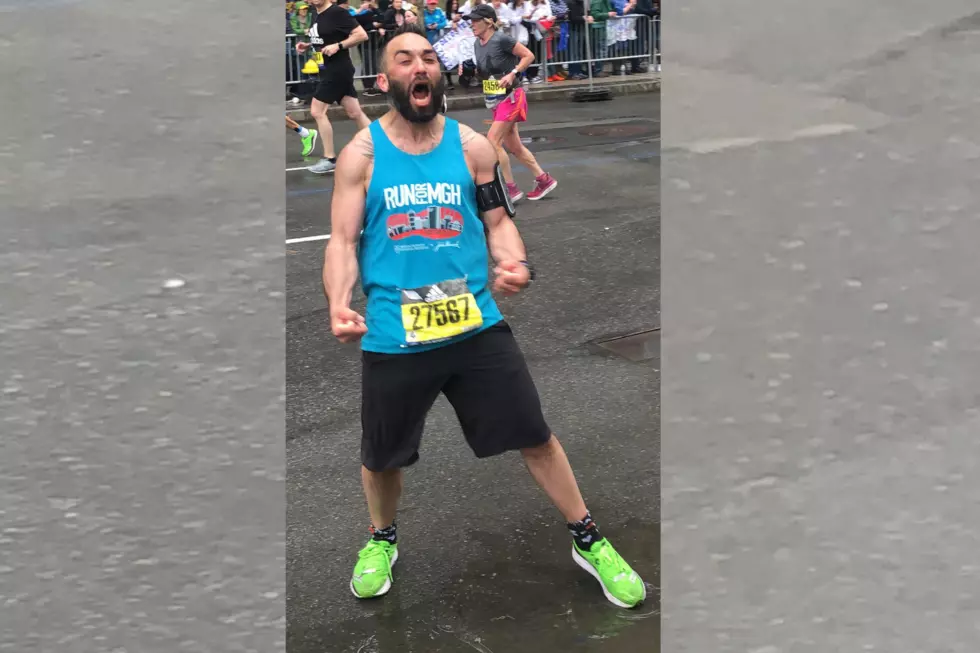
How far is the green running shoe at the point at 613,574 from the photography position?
3.74 metres

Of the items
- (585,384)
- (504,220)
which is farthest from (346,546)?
(585,384)

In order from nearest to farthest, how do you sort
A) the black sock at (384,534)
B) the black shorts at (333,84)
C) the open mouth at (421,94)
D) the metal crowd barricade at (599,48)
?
the open mouth at (421,94)
the black sock at (384,534)
the black shorts at (333,84)
the metal crowd barricade at (599,48)

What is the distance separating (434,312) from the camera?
3453 mm

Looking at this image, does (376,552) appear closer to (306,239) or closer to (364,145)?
(364,145)

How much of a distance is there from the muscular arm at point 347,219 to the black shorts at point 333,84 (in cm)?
856

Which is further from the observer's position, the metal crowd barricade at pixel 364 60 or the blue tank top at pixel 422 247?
the metal crowd barricade at pixel 364 60

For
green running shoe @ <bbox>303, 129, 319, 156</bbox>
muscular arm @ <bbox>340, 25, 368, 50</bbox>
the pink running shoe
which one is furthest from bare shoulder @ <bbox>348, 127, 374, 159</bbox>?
green running shoe @ <bbox>303, 129, 319, 156</bbox>

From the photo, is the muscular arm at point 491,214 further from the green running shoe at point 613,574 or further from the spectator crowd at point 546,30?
the spectator crowd at point 546,30

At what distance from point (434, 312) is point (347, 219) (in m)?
0.38

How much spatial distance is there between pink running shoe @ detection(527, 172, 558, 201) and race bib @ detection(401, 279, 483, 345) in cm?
663
